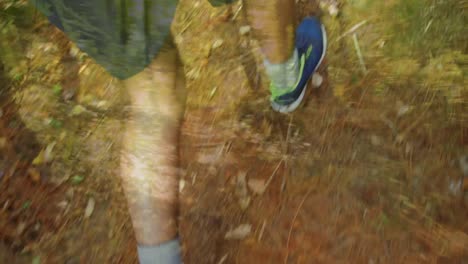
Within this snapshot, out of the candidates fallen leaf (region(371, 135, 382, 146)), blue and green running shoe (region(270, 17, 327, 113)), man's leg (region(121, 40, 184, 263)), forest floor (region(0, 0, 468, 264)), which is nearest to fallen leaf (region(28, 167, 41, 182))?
forest floor (region(0, 0, 468, 264))

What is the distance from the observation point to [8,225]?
1.61m

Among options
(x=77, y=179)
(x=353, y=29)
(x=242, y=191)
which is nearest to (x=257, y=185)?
(x=242, y=191)

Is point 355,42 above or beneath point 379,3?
beneath

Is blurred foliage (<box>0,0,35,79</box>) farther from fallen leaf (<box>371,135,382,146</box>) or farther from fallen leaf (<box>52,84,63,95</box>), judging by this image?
fallen leaf (<box>371,135,382,146</box>)

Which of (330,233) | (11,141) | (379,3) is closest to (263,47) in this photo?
(379,3)

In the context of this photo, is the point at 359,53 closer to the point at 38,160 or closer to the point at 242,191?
the point at 242,191

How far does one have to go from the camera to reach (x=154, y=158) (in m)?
1.17

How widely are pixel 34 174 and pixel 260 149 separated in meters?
0.90

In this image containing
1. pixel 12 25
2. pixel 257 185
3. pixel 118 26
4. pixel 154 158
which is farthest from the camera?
pixel 257 185

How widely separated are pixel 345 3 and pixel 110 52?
1.26 meters

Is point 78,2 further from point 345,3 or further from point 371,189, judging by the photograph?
point 345,3

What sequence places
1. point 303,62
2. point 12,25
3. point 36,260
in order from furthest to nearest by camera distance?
point 303,62 < point 36,260 < point 12,25

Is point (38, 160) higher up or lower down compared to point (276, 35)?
lower down

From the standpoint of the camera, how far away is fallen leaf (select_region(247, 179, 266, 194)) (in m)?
1.64
